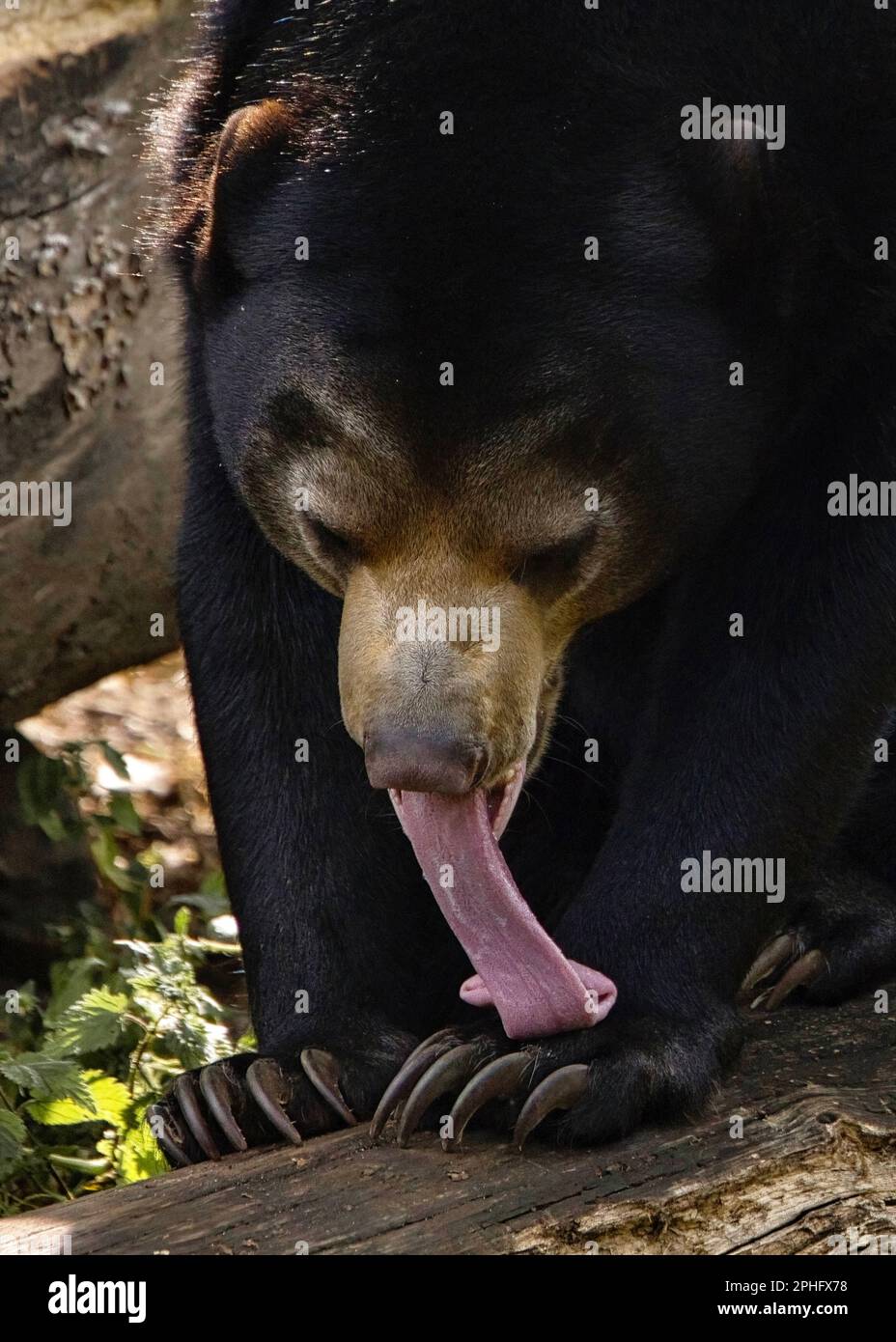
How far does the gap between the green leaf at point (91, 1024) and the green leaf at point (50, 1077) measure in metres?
0.12

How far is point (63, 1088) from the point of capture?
5332mm

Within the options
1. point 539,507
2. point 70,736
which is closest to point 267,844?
point 539,507

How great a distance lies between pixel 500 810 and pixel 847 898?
4.44 feet

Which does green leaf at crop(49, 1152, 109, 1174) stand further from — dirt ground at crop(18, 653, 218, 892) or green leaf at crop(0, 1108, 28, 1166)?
dirt ground at crop(18, 653, 218, 892)

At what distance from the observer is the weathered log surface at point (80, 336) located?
6258 mm

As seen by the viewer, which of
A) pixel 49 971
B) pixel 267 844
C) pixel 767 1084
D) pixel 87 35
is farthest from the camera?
pixel 49 971

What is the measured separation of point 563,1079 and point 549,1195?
0.31 meters

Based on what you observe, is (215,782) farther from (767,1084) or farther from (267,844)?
(767,1084)

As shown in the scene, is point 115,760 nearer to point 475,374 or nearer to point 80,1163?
point 80,1163

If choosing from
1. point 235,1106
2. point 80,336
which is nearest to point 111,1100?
point 235,1106

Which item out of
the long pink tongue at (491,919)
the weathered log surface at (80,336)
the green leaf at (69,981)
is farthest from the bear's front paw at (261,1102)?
the weathered log surface at (80,336)

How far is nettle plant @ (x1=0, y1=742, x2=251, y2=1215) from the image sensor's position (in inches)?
213

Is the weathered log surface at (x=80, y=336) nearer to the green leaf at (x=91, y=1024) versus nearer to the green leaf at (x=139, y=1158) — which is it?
the green leaf at (x=91, y=1024)

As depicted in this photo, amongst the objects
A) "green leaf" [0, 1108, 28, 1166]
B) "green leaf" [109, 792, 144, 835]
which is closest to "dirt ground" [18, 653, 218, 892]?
"green leaf" [109, 792, 144, 835]
